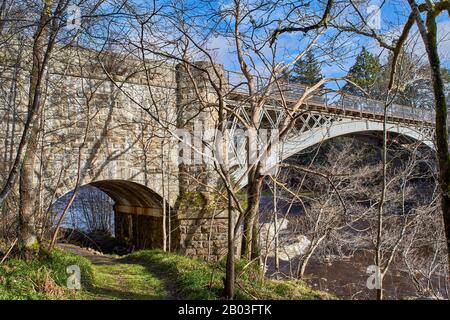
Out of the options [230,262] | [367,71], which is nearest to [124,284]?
[230,262]

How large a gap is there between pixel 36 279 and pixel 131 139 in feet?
14.8

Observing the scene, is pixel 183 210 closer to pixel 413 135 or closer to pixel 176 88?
A: pixel 176 88

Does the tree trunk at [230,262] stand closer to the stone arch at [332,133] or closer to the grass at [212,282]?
the grass at [212,282]

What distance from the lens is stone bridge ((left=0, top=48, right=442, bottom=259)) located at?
7.71 metres

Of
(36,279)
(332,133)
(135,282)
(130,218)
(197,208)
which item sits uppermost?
(332,133)

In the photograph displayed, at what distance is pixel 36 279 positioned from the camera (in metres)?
5.09

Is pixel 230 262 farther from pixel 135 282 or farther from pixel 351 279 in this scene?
pixel 351 279

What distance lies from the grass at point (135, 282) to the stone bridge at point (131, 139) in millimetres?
1067

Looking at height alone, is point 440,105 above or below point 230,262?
above

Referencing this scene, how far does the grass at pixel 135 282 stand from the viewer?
16.4 feet
